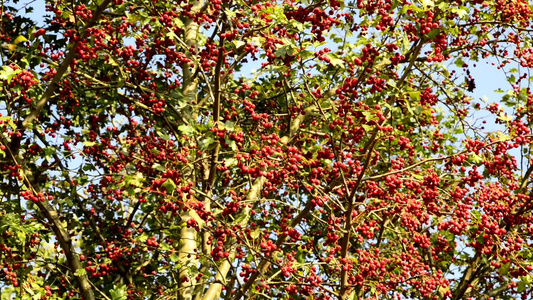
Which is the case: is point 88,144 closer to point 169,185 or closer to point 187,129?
point 187,129

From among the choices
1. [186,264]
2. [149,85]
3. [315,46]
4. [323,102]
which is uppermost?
[149,85]

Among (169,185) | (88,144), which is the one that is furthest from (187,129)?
(88,144)

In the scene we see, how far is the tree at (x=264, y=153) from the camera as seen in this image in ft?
21.5

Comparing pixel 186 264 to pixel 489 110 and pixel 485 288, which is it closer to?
pixel 489 110

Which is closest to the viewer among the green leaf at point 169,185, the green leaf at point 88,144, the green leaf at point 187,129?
the green leaf at point 169,185

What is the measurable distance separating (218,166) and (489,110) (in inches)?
157

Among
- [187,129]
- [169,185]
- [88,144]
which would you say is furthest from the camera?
[88,144]

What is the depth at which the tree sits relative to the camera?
21.5 feet

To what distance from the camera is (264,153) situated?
6.43 metres

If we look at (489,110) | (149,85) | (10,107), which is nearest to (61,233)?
(10,107)

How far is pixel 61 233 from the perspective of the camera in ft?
25.9

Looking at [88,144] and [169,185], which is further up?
[88,144]

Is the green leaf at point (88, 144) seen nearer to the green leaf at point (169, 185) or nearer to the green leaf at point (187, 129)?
the green leaf at point (187, 129)

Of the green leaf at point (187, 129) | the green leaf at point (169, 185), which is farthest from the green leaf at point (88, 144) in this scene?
the green leaf at point (169, 185)
